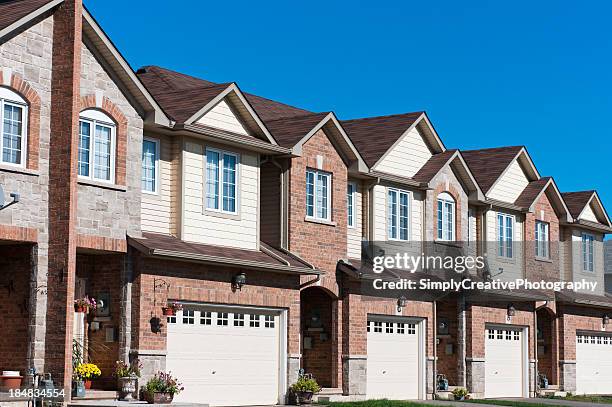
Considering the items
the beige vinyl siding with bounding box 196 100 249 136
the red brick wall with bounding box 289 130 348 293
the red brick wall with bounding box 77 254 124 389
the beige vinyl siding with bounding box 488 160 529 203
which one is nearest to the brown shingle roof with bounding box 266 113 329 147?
the red brick wall with bounding box 289 130 348 293

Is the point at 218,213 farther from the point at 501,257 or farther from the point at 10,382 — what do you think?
the point at 501,257

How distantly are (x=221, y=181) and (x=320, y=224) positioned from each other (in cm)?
401

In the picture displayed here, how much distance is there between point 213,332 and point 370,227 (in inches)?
312

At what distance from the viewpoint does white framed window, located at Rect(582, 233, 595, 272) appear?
149 ft

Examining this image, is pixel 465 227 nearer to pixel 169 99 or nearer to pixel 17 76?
pixel 169 99

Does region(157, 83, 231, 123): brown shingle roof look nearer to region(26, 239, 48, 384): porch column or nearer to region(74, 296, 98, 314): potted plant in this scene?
region(74, 296, 98, 314): potted plant

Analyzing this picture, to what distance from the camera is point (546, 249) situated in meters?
42.0

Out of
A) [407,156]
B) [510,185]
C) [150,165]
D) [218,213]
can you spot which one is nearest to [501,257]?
[510,185]

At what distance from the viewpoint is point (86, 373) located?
23516 mm

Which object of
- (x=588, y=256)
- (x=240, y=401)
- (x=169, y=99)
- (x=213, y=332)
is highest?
(x=169, y=99)

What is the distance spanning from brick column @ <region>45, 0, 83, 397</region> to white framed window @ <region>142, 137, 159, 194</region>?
3314 millimetres

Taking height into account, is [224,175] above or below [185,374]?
above

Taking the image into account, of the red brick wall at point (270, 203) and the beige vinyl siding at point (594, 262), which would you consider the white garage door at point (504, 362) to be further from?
the red brick wall at point (270, 203)

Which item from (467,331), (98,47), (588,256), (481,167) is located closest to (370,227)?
(467,331)
